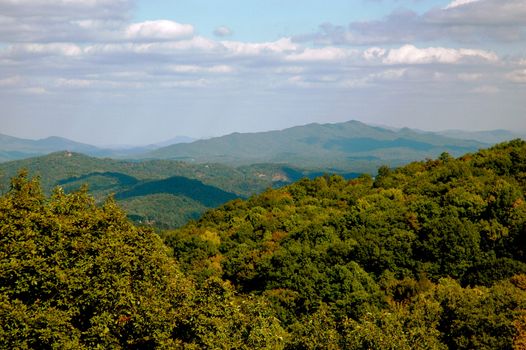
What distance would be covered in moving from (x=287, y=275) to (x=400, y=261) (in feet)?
28.3

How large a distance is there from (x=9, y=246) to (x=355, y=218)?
34.3 m

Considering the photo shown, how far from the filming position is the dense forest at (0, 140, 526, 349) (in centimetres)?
2011

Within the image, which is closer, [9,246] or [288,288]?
[9,246]

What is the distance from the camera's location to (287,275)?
40.6 m

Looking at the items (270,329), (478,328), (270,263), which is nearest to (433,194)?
(270,263)

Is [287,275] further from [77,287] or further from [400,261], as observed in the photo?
[77,287]

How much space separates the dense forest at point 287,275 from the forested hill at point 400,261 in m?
0.11

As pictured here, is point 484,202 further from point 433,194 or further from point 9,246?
point 9,246

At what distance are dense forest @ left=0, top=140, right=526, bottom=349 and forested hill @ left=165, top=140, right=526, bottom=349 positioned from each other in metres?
0.11

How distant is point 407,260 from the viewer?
4206cm

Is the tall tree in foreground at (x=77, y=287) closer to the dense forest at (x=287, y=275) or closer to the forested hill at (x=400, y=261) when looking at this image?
the dense forest at (x=287, y=275)

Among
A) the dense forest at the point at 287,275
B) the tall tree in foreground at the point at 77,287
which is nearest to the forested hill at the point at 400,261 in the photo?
the dense forest at the point at 287,275

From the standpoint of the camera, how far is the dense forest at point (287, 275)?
20.1m

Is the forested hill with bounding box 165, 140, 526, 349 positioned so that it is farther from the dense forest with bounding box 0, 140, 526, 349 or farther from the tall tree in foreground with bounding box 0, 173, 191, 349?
the tall tree in foreground with bounding box 0, 173, 191, 349
